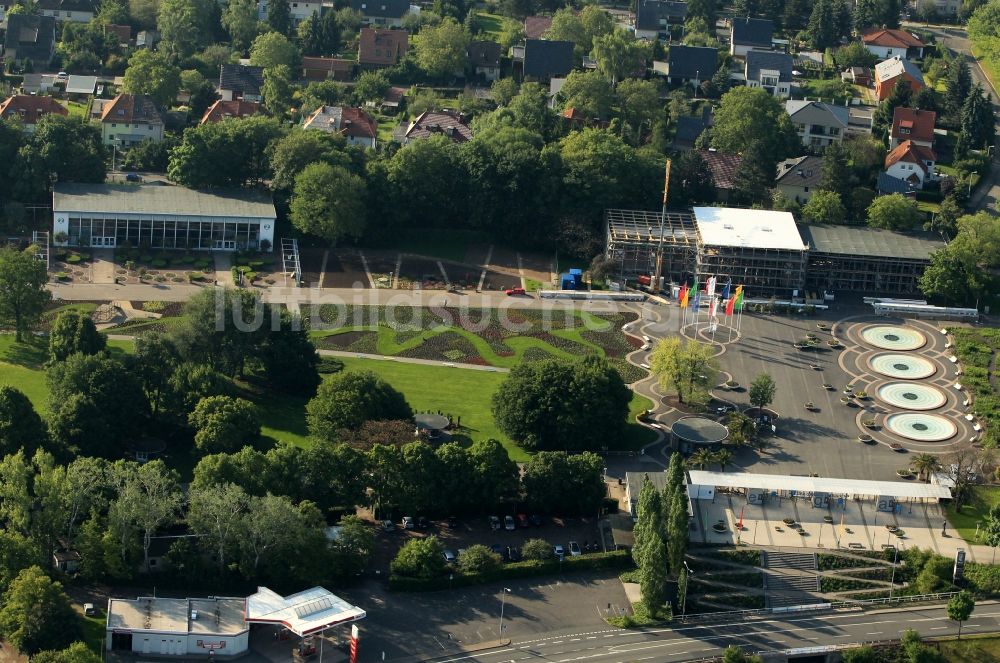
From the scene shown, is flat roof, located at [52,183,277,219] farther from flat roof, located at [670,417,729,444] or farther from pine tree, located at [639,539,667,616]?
pine tree, located at [639,539,667,616]

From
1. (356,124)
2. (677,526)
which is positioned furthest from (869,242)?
(677,526)

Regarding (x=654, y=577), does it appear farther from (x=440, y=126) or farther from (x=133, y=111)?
(x=133, y=111)

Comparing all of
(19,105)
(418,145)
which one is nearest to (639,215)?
(418,145)

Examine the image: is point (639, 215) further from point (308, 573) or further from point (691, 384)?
point (308, 573)

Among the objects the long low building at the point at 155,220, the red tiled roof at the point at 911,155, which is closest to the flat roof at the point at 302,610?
the long low building at the point at 155,220

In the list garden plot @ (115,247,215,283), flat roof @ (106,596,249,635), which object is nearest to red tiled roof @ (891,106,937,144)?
garden plot @ (115,247,215,283)

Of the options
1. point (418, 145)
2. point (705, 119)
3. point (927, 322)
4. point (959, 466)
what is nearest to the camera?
point (959, 466)

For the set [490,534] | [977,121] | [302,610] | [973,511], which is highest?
[977,121]
